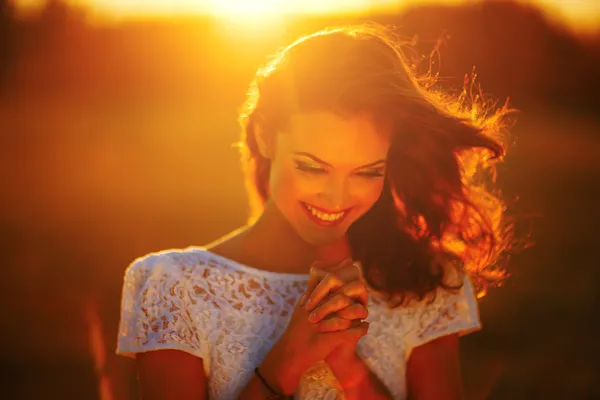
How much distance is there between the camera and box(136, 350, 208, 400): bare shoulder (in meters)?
2.51

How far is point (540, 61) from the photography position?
565 inches

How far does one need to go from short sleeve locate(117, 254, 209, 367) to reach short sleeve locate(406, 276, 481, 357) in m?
0.69

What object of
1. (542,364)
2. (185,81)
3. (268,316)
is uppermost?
(185,81)

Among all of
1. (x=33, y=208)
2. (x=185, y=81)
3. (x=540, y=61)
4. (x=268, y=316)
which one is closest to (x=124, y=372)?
(x=268, y=316)

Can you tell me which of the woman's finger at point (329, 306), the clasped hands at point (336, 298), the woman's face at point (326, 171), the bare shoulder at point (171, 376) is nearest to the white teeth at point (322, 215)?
the woman's face at point (326, 171)

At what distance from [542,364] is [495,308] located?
1.39m

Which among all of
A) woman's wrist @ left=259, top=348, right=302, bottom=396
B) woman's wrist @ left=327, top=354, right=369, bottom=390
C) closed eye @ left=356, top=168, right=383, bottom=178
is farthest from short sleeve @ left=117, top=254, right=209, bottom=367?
closed eye @ left=356, top=168, right=383, bottom=178

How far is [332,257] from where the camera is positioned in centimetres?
274

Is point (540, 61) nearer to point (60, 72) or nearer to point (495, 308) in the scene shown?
point (495, 308)

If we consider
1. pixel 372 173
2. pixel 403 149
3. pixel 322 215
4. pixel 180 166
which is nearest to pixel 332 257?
pixel 322 215

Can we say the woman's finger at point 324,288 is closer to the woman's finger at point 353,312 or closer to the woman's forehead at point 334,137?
the woman's finger at point 353,312

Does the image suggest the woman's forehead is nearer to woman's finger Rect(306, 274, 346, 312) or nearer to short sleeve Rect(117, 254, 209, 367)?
woman's finger Rect(306, 274, 346, 312)

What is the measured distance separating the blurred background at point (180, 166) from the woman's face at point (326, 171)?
713 mm

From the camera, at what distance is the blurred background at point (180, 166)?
7.48 m
